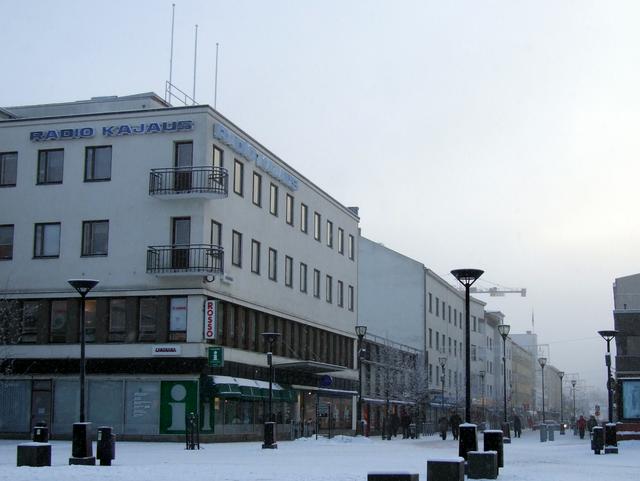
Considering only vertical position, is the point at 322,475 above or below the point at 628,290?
below

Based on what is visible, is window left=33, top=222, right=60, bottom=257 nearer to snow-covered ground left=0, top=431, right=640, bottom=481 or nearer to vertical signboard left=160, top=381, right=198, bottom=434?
vertical signboard left=160, top=381, right=198, bottom=434

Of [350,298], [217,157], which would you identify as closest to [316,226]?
[350,298]

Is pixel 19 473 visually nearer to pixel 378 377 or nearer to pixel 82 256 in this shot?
pixel 82 256

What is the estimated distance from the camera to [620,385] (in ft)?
164

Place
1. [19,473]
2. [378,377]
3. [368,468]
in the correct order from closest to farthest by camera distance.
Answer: [19,473], [368,468], [378,377]

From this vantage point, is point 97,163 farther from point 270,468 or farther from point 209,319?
point 270,468

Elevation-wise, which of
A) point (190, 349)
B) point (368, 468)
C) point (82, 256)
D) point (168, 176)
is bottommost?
point (368, 468)

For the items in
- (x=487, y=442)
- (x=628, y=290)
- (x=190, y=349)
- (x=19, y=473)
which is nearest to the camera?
(x=19, y=473)

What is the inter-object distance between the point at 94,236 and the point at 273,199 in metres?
10.7

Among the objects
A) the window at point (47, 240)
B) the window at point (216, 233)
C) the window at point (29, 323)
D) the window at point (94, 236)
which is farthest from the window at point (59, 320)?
the window at point (216, 233)

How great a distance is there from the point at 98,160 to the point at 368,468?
24.9 metres

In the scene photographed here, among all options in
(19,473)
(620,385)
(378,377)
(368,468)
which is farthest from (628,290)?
(19,473)

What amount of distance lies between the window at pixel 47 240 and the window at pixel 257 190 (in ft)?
30.4

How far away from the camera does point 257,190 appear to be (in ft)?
163
